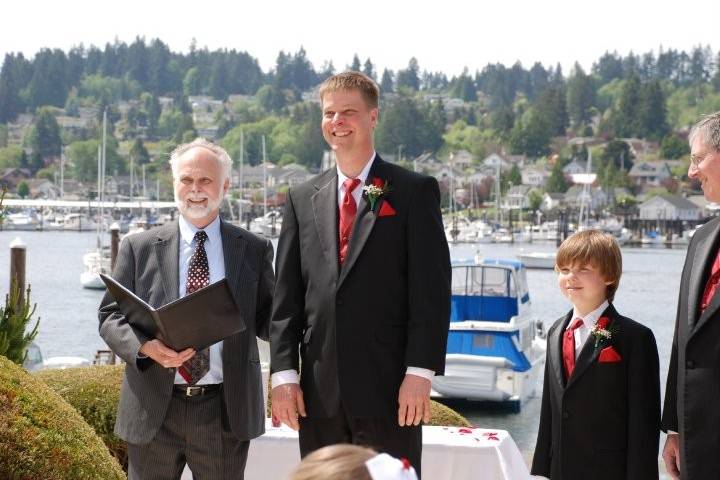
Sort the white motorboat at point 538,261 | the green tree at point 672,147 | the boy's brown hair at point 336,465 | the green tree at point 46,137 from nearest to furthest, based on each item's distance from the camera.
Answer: the boy's brown hair at point 336,465, the white motorboat at point 538,261, the green tree at point 672,147, the green tree at point 46,137

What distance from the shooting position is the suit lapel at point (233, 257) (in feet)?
14.6

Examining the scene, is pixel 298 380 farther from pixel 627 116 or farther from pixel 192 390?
pixel 627 116

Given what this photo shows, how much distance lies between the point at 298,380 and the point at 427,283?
0.60 metres

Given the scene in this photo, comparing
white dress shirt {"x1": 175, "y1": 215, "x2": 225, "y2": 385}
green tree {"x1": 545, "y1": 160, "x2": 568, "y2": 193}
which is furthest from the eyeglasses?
green tree {"x1": 545, "y1": 160, "x2": 568, "y2": 193}

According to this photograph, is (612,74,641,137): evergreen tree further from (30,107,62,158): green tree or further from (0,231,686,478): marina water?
(30,107,62,158): green tree

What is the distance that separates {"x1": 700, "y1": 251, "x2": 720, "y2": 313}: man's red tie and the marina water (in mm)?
8394

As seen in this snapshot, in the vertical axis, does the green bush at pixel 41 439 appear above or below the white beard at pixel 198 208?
below

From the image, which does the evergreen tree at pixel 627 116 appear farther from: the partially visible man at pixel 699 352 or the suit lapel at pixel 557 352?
the partially visible man at pixel 699 352

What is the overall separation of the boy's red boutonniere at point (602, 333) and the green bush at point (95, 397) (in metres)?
2.96

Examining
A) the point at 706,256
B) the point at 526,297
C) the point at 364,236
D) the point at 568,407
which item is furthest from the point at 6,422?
the point at 526,297

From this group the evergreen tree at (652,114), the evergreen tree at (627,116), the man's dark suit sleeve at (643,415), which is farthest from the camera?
the evergreen tree at (627,116)

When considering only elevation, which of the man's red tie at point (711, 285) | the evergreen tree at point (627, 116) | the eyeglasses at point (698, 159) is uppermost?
the evergreen tree at point (627, 116)

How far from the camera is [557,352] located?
14.8 ft

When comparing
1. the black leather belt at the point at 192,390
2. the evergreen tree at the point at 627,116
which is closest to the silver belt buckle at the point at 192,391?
the black leather belt at the point at 192,390
